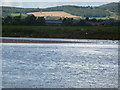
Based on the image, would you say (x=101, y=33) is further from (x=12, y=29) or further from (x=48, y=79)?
(x=48, y=79)

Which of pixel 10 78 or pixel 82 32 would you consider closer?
pixel 10 78

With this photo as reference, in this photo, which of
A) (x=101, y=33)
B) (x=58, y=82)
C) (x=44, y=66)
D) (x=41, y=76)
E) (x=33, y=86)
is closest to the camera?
(x=33, y=86)

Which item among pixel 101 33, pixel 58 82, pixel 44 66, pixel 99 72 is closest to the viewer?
pixel 58 82

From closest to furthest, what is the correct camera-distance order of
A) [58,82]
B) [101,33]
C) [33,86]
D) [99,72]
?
[33,86] < [58,82] < [99,72] < [101,33]

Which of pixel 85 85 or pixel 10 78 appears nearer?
pixel 85 85

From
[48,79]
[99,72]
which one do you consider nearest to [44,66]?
[99,72]

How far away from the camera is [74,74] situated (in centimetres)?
4594

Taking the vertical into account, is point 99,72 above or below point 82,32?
above

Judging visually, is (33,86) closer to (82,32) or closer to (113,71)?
(113,71)

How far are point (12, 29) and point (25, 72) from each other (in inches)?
5215

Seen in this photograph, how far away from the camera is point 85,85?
38.4 m

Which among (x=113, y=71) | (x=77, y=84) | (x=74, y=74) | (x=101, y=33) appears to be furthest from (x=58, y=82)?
(x=101, y=33)

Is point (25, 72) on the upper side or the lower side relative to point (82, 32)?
upper

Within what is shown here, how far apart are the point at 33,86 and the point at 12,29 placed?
141m
